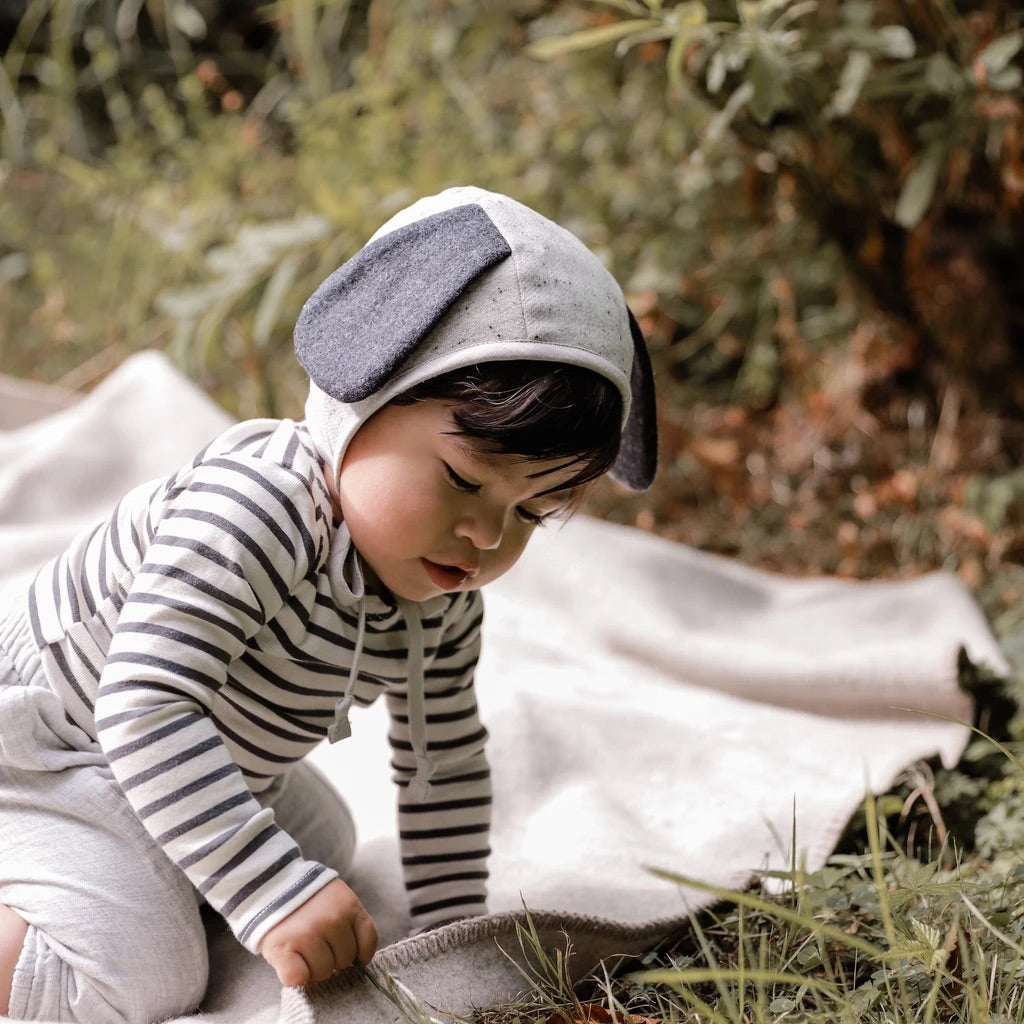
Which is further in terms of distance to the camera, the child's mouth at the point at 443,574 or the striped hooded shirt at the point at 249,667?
the child's mouth at the point at 443,574

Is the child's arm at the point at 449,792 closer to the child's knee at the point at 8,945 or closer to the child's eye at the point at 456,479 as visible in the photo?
the child's eye at the point at 456,479

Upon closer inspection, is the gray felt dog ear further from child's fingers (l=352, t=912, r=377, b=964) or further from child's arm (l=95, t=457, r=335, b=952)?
child's fingers (l=352, t=912, r=377, b=964)

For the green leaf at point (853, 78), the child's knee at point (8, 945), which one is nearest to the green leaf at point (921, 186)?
the green leaf at point (853, 78)

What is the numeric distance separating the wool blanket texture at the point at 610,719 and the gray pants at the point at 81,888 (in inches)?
2.3

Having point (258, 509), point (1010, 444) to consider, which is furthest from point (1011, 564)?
point (258, 509)

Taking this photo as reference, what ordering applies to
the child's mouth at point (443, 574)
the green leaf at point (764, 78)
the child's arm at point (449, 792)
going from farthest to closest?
the green leaf at point (764, 78)
the child's arm at point (449, 792)
the child's mouth at point (443, 574)

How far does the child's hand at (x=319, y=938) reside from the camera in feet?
3.00

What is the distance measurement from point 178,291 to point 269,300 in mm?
737

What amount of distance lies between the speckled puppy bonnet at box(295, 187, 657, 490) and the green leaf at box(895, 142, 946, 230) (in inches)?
37.5

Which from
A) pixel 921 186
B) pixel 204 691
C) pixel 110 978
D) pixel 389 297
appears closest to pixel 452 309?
pixel 389 297

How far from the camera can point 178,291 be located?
112 inches

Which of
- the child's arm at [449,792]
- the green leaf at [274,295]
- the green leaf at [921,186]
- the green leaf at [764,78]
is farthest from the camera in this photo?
the green leaf at [274,295]

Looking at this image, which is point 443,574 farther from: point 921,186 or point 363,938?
point 921,186

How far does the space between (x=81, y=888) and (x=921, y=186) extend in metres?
1.48
